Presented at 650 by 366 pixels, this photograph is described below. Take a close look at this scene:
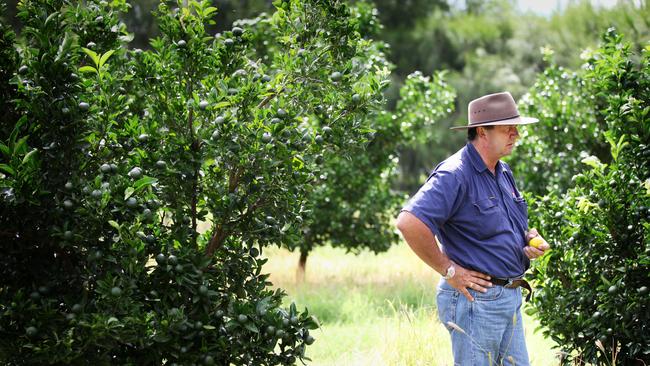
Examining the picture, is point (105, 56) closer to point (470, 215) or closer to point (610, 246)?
point (470, 215)

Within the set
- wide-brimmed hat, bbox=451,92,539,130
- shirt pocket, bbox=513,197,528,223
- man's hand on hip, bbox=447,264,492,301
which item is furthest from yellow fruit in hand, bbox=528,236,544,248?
wide-brimmed hat, bbox=451,92,539,130

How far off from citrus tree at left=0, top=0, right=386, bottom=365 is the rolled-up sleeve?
60 centimetres

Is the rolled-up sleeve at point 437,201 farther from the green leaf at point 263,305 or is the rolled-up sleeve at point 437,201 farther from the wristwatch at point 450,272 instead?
the green leaf at point 263,305

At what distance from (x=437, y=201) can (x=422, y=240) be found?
197 mm

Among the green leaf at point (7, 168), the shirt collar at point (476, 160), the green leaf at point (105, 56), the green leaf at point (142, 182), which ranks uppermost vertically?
the green leaf at point (105, 56)

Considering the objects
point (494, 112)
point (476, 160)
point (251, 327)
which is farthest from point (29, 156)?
point (494, 112)

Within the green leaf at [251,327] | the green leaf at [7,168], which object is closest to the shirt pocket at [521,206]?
the green leaf at [251,327]

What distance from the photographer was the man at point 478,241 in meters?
3.49

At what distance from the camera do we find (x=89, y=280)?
3.31m

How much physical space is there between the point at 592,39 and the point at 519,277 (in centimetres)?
1917

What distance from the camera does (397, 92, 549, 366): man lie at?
3.49 meters

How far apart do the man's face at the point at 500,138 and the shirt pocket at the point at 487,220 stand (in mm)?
288

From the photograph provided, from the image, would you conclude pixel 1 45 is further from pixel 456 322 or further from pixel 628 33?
pixel 628 33

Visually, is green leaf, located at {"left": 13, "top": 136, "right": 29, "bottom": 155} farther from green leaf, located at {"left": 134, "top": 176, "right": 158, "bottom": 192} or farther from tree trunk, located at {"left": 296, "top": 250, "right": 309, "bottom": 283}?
tree trunk, located at {"left": 296, "top": 250, "right": 309, "bottom": 283}
